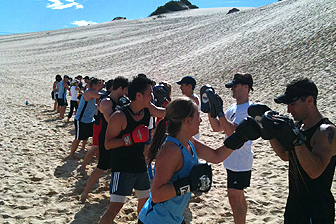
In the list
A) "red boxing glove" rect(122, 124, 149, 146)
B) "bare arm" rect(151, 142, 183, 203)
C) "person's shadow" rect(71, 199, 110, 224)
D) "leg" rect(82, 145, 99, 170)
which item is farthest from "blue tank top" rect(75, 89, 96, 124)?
"bare arm" rect(151, 142, 183, 203)

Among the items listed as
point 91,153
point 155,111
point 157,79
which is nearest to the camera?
point 155,111

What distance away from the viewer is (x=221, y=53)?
19.0m

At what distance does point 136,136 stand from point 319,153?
162cm

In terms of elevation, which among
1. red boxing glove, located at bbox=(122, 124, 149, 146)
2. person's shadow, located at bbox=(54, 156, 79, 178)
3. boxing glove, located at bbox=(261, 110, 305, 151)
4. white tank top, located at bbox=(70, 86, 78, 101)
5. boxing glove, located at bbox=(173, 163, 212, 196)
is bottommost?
person's shadow, located at bbox=(54, 156, 79, 178)

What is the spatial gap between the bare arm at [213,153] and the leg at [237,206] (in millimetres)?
978

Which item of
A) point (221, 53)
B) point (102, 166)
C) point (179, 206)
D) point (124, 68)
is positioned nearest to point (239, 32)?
point (221, 53)

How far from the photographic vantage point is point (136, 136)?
2865mm

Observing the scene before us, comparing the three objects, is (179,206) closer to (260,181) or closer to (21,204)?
(21,204)

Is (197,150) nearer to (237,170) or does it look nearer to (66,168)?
(237,170)

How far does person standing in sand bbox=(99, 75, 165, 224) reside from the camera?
2.90 meters

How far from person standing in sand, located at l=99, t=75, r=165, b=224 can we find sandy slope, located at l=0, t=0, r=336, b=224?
3.41ft

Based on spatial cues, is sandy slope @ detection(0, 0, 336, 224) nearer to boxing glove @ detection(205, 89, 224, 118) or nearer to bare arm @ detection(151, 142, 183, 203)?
boxing glove @ detection(205, 89, 224, 118)

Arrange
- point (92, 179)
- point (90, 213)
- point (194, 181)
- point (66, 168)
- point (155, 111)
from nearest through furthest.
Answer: point (194, 181)
point (155, 111)
point (90, 213)
point (92, 179)
point (66, 168)

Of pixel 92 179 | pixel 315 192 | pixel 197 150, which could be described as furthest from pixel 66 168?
pixel 315 192
